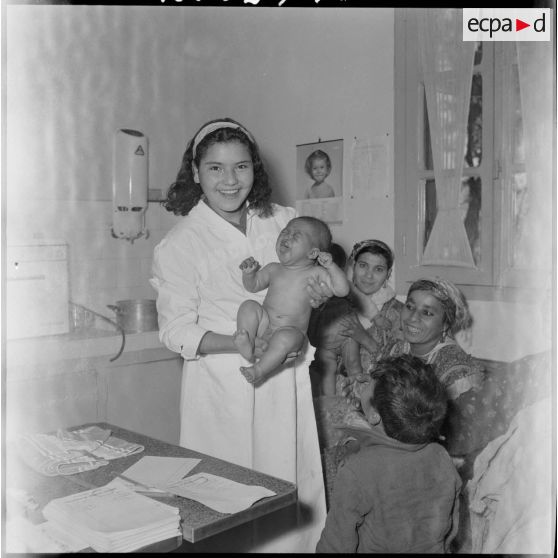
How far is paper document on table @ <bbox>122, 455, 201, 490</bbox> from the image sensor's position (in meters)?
1.14

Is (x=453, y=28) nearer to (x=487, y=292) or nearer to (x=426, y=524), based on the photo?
(x=487, y=292)

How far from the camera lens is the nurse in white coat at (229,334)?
159cm

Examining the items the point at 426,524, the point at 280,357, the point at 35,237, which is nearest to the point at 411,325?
the point at 280,357

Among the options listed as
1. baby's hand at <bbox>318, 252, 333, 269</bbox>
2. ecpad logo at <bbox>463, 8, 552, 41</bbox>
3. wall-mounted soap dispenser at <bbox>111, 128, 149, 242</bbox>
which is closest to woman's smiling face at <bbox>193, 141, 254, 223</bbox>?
baby's hand at <bbox>318, 252, 333, 269</bbox>

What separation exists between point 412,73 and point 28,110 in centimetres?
154

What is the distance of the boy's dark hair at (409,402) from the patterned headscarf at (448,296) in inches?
31.4

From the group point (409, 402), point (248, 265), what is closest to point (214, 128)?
point (248, 265)

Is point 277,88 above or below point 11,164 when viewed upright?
above

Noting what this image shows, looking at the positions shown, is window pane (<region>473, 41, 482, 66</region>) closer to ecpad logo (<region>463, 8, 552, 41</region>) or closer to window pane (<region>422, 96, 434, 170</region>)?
window pane (<region>422, 96, 434, 170</region>)

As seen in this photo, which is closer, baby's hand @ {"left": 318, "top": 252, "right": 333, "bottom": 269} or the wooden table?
the wooden table

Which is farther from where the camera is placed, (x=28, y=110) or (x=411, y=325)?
(x=411, y=325)

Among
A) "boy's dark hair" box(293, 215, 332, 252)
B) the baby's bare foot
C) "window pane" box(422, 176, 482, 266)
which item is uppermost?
"window pane" box(422, 176, 482, 266)

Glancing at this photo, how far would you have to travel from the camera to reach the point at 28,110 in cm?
134

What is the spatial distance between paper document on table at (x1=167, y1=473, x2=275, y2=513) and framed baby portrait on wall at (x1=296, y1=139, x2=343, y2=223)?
5.54 ft
